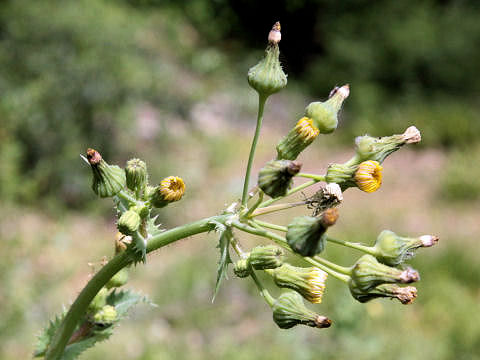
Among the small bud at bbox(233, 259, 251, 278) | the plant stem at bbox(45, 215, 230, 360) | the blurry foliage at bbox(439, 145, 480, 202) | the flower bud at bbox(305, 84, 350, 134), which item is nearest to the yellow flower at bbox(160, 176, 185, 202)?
the plant stem at bbox(45, 215, 230, 360)

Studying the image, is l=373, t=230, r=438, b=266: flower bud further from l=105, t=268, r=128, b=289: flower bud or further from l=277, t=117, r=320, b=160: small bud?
l=105, t=268, r=128, b=289: flower bud

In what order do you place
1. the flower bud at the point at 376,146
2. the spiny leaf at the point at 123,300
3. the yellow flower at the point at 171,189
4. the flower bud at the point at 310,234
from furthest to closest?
the spiny leaf at the point at 123,300 < the flower bud at the point at 376,146 < the yellow flower at the point at 171,189 < the flower bud at the point at 310,234

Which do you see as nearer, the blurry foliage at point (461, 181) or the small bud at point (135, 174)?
the small bud at point (135, 174)

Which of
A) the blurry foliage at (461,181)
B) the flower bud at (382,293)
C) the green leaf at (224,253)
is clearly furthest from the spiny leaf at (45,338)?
the blurry foliage at (461,181)

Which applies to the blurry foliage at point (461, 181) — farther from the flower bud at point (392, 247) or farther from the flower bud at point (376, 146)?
the flower bud at point (392, 247)

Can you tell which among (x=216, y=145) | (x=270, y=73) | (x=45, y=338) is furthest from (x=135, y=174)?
(x=216, y=145)
